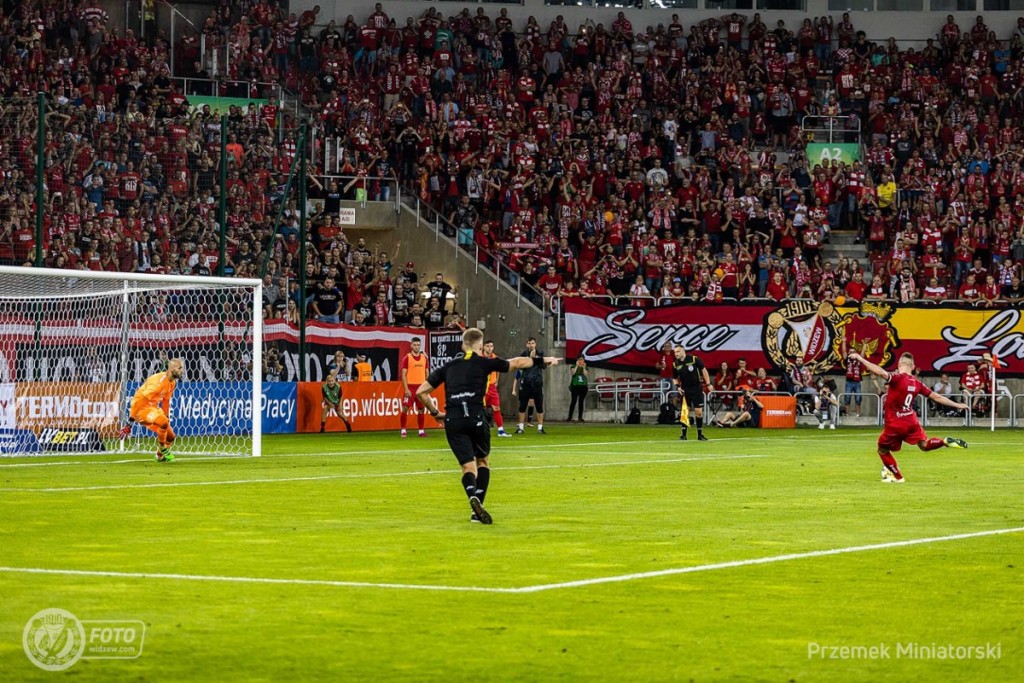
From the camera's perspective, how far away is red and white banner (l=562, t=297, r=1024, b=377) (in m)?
41.1

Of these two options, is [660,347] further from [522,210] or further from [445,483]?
[445,483]

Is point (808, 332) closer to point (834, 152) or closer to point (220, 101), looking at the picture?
point (834, 152)

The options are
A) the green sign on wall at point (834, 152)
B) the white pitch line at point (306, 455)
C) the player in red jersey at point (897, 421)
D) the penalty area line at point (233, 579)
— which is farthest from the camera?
the green sign on wall at point (834, 152)

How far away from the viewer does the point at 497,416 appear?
33.1 m

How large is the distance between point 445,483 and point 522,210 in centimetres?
2455

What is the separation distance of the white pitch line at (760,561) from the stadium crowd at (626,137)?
21775 mm

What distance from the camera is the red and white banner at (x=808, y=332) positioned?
135 ft

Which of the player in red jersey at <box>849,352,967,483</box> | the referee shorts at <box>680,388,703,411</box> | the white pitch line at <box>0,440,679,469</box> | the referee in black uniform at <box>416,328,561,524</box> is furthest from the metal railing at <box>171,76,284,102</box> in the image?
the referee in black uniform at <box>416,328,561,524</box>

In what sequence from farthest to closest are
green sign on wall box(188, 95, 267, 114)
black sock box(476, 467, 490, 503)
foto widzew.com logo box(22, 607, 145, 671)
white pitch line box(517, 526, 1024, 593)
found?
1. green sign on wall box(188, 95, 267, 114)
2. black sock box(476, 467, 490, 503)
3. white pitch line box(517, 526, 1024, 593)
4. foto widzew.com logo box(22, 607, 145, 671)

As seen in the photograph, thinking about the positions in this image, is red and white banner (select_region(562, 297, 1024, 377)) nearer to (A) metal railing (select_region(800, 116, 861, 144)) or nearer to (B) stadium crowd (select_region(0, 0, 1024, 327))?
(B) stadium crowd (select_region(0, 0, 1024, 327))

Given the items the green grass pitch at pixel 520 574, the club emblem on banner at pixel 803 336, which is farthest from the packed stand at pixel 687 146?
the green grass pitch at pixel 520 574

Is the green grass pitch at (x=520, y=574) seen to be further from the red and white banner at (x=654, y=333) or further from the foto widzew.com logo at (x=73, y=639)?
the red and white banner at (x=654, y=333)

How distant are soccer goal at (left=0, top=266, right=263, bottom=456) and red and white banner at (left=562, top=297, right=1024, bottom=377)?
14265 millimetres

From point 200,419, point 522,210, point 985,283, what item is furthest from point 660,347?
point 200,419
